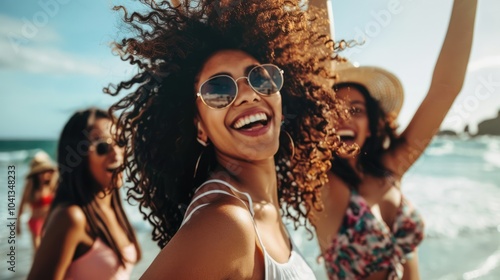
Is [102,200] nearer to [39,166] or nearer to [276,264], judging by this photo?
[276,264]

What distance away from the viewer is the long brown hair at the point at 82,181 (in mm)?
3125

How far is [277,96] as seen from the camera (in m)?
2.03

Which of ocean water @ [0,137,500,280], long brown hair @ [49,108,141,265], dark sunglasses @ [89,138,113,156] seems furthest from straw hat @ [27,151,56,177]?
dark sunglasses @ [89,138,113,156]

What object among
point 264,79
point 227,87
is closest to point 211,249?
point 227,87

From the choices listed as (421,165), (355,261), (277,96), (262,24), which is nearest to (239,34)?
(262,24)

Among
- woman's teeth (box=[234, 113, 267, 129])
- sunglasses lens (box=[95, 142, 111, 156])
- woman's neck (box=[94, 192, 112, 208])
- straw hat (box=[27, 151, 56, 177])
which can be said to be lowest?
straw hat (box=[27, 151, 56, 177])

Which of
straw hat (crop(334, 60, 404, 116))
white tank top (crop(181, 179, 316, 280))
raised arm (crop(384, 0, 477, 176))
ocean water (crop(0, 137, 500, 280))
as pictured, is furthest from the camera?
ocean water (crop(0, 137, 500, 280))

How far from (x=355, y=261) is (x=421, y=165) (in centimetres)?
2710

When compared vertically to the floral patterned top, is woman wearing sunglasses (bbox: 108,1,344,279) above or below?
above

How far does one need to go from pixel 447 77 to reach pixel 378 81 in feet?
2.18

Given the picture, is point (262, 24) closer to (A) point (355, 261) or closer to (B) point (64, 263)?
(A) point (355, 261)

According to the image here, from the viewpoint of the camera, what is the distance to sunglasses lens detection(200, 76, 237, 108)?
188cm

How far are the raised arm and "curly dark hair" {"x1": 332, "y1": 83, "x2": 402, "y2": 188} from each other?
253 mm

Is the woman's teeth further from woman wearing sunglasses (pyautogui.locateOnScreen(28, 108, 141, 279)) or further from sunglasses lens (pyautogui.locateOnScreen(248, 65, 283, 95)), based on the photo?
woman wearing sunglasses (pyautogui.locateOnScreen(28, 108, 141, 279))
